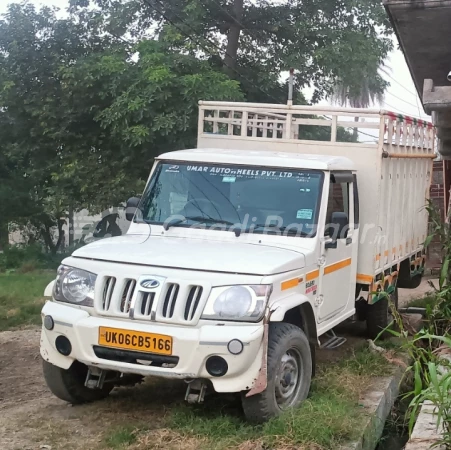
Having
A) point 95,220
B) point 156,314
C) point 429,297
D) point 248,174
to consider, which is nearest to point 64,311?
point 156,314

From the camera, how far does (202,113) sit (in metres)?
6.98

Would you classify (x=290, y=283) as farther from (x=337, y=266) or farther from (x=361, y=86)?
(x=361, y=86)

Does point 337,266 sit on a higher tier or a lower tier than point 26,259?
higher

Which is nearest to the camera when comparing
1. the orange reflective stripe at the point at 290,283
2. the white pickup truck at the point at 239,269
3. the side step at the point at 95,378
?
the white pickup truck at the point at 239,269

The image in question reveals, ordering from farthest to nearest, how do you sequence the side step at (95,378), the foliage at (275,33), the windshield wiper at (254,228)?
the foliage at (275,33)
the windshield wiper at (254,228)
the side step at (95,378)

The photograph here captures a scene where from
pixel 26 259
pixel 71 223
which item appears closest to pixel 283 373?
pixel 26 259

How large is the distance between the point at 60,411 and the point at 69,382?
26 centimetres

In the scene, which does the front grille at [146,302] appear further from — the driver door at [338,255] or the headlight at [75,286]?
the driver door at [338,255]

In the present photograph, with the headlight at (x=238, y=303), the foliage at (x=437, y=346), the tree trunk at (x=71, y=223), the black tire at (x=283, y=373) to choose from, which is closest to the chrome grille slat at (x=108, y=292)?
the headlight at (x=238, y=303)

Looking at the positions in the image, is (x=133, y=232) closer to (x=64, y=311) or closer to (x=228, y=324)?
(x=64, y=311)

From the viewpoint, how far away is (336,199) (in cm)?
562

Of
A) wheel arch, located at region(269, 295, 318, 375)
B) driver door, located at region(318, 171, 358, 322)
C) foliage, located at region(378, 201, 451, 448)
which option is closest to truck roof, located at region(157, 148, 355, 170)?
driver door, located at region(318, 171, 358, 322)

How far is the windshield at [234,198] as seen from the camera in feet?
17.2

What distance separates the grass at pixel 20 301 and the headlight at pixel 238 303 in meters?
4.31
